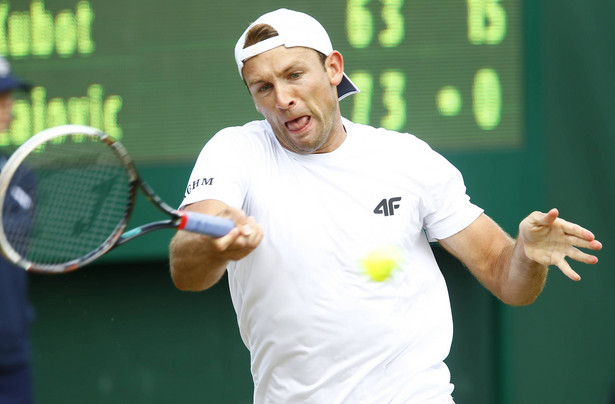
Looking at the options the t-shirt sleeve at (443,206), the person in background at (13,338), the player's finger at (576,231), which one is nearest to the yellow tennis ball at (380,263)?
the t-shirt sleeve at (443,206)

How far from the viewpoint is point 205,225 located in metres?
2.28

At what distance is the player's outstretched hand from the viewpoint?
2537 millimetres

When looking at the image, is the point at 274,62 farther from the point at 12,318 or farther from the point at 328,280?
the point at 12,318

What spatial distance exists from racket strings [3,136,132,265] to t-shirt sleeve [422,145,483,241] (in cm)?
83

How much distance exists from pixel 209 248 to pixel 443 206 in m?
0.78

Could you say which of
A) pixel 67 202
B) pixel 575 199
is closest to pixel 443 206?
pixel 67 202

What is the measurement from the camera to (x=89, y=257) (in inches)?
93.2

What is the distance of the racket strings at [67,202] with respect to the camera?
9.30 ft

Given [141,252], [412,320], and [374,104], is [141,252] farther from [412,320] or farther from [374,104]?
[412,320]

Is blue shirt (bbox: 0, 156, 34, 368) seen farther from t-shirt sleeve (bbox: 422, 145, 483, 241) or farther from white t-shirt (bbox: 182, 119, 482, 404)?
t-shirt sleeve (bbox: 422, 145, 483, 241)

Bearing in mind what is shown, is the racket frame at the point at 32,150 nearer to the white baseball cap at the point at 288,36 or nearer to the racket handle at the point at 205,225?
the racket handle at the point at 205,225

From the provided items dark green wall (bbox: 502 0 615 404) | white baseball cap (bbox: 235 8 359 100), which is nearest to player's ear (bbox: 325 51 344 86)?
white baseball cap (bbox: 235 8 359 100)

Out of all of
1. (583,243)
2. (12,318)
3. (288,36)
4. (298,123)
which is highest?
(288,36)

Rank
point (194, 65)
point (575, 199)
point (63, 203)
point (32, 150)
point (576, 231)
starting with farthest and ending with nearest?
1. point (575, 199)
2. point (194, 65)
3. point (63, 203)
4. point (576, 231)
5. point (32, 150)
